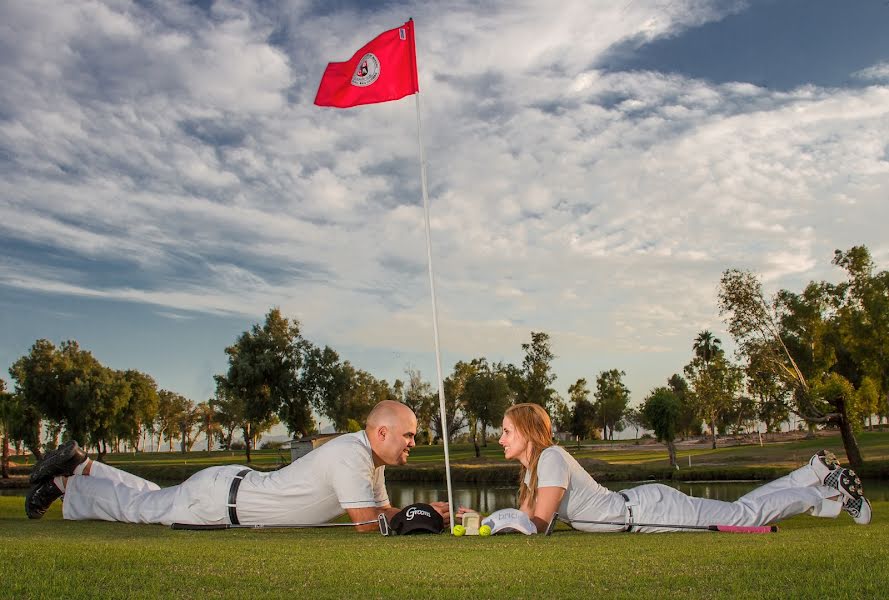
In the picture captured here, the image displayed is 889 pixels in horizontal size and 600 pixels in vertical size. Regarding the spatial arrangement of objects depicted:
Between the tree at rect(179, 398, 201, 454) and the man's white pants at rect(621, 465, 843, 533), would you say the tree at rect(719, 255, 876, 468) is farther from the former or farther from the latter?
the tree at rect(179, 398, 201, 454)

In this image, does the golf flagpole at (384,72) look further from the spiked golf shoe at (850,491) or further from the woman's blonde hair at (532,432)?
the spiked golf shoe at (850,491)

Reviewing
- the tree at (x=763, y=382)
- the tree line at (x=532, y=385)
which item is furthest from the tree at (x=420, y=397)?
the tree at (x=763, y=382)

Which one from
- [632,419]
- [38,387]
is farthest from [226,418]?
[632,419]

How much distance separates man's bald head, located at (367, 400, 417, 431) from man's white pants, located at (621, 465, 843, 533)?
8.12 ft

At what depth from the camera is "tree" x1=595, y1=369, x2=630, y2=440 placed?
354 ft

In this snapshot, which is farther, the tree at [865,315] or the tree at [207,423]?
the tree at [207,423]

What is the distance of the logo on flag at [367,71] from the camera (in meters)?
11.1

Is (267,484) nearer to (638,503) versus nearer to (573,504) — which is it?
(573,504)

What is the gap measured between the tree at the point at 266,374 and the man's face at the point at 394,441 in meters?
60.2

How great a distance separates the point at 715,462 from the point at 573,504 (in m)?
48.0

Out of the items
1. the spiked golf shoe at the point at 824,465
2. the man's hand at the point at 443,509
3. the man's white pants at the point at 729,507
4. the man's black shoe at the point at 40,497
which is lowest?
the man's white pants at the point at 729,507

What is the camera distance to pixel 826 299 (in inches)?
1511

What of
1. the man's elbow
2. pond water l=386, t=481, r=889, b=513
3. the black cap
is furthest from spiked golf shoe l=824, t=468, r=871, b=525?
pond water l=386, t=481, r=889, b=513

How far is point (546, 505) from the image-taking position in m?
6.86
